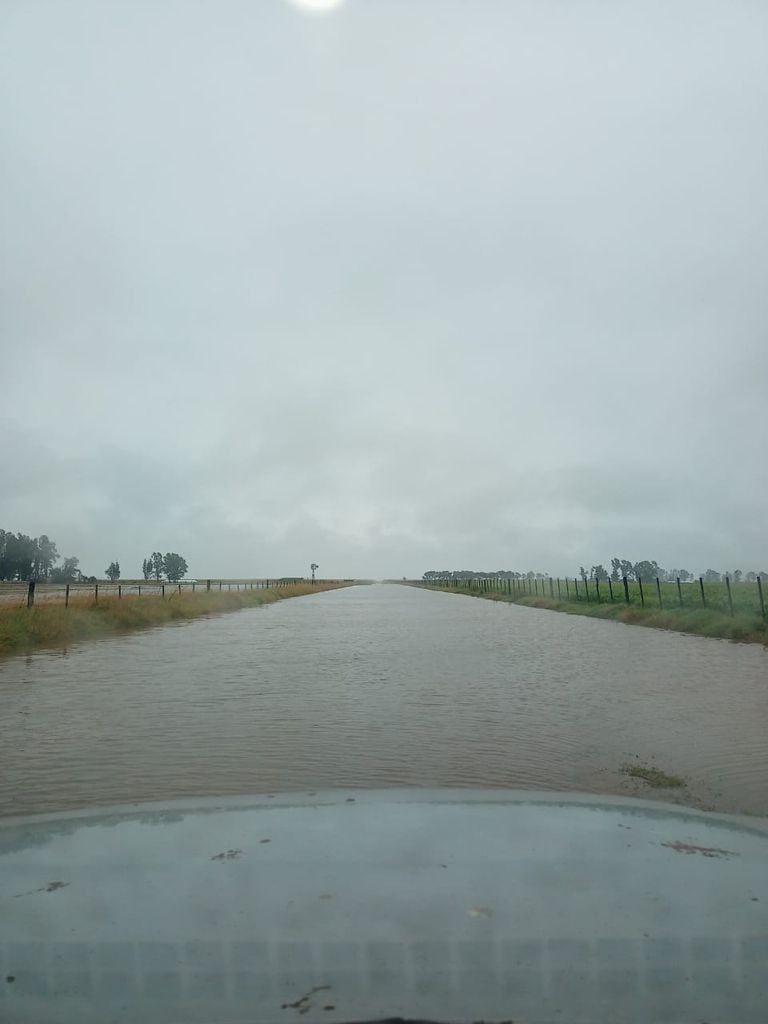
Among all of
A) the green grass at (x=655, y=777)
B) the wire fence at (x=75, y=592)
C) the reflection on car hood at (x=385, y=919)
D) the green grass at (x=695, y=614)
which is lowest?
the green grass at (x=655, y=777)

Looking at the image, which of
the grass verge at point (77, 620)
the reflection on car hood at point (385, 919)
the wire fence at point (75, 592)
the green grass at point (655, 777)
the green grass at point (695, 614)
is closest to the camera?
the reflection on car hood at point (385, 919)

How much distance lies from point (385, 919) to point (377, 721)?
22.4 ft

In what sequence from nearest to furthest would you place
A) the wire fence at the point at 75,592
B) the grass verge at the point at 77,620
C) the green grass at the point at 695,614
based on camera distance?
the grass verge at the point at 77,620 < the green grass at the point at 695,614 < the wire fence at the point at 75,592

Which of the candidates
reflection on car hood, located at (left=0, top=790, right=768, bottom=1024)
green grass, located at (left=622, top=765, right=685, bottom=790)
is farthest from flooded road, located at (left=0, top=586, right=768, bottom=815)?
reflection on car hood, located at (left=0, top=790, right=768, bottom=1024)

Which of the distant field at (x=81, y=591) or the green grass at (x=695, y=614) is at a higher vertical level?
the distant field at (x=81, y=591)

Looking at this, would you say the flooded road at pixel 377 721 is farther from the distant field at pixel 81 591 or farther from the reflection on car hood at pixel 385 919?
the distant field at pixel 81 591

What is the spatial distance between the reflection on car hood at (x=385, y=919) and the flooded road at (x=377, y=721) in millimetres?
2043

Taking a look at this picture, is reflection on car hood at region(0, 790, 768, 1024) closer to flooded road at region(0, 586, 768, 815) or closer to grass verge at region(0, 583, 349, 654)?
flooded road at region(0, 586, 768, 815)

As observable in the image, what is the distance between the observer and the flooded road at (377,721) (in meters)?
7.15

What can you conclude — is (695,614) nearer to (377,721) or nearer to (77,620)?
(377,721)

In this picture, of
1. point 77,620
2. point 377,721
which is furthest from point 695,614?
point 77,620

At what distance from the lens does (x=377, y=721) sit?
33.1 ft

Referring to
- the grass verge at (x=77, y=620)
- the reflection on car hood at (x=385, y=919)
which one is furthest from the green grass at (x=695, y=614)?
the reflection on car hood at (x=385, y=919)

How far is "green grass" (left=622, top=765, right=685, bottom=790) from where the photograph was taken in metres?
7.09
